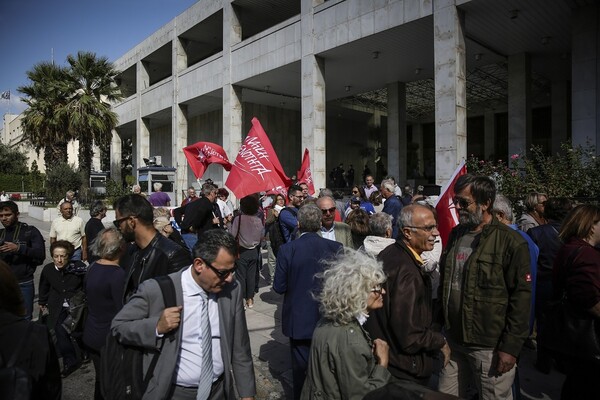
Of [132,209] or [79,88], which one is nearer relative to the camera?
[132,209]

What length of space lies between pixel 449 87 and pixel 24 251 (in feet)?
37.1

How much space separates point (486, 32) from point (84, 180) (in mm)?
23421

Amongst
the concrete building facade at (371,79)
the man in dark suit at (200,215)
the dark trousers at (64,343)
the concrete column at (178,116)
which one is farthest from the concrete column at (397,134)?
the dark trousers at (64,343)

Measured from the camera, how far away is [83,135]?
2395cm

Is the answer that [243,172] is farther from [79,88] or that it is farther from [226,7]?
[79,88]

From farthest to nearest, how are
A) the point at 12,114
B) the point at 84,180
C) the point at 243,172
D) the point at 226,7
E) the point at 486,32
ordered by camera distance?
the point at 12,114 < the point at 84,180 < the point at 226,7 < the point at 486,32 < the point at 243,172

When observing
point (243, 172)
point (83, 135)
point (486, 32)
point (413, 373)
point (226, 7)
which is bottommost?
point (413, 373)

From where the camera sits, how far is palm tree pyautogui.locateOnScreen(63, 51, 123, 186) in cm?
2361

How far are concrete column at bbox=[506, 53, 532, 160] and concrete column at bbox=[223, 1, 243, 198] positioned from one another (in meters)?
12.1

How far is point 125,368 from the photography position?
7.31 feet

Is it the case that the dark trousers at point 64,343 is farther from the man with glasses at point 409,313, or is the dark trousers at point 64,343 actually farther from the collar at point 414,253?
the collar at point 414,253

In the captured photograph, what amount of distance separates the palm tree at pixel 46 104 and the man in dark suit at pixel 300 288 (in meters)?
24.4

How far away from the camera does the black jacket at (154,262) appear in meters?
2.95

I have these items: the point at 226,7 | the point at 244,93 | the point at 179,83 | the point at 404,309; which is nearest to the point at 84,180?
the point at 179,83
